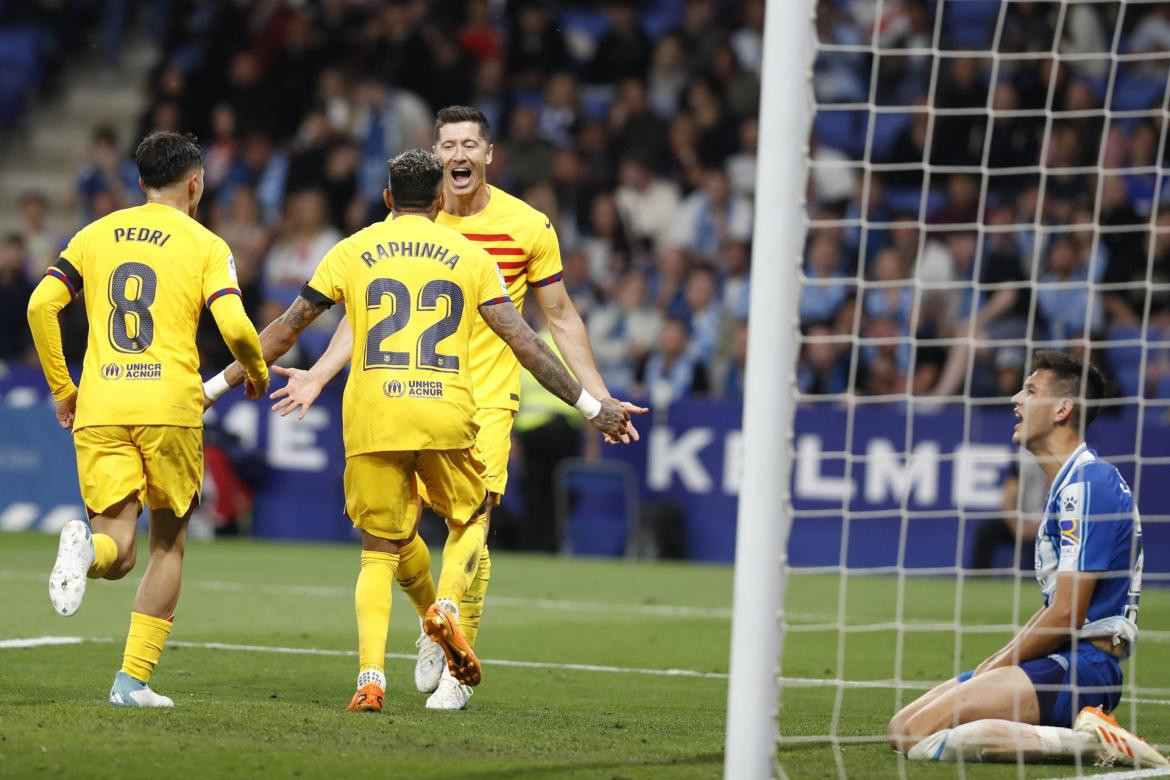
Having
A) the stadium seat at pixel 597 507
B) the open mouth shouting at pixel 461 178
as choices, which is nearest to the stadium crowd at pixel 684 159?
the stadium seat at pixel 597 507

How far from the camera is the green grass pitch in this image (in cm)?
562

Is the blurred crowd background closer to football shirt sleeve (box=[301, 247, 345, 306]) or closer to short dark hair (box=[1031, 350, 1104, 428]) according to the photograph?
football shirt sleeve (box=[301, 247, 345, 306])

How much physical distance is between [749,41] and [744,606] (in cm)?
1508

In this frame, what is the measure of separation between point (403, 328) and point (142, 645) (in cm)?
150

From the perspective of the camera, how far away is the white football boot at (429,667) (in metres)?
7.30

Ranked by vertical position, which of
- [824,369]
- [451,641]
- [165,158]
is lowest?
[451,641]

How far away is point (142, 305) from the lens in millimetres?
6559

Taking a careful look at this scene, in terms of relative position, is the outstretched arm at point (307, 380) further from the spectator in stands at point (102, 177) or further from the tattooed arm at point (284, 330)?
the spectator in stands at point (102, 177)

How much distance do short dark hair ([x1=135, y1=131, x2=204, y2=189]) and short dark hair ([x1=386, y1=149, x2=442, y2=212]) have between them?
0.73m

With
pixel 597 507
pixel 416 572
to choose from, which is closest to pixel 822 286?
pixel 597 507

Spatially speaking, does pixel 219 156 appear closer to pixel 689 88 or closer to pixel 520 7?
pixel 520 7

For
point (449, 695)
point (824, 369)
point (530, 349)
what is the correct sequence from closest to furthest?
point (530, 349) → point (449, 695) → point (824, 369)

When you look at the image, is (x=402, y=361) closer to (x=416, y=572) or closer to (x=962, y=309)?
(x=416, y=572)

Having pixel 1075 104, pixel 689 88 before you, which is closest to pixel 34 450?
pixel 689 88
